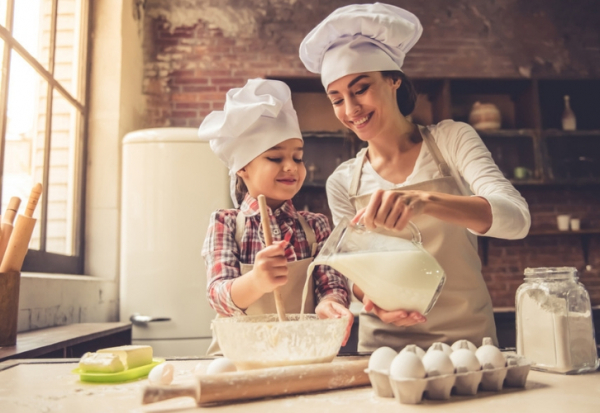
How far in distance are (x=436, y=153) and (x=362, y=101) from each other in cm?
27

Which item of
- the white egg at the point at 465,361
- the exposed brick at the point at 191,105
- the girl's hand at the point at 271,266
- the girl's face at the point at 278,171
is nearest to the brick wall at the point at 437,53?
the exposed brick at the point at 191,105

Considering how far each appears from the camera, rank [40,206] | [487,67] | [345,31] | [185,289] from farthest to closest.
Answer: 1. [487,67]
2. [185,289]
3. [40,206]
4. [345,31]

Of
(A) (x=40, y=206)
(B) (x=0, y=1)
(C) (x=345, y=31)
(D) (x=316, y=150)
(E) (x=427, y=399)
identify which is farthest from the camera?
(D) (x=316, y=150)

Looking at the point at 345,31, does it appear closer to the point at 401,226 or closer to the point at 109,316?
the point at 401,226

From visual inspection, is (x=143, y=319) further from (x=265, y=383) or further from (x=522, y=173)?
(x=522, y=173)

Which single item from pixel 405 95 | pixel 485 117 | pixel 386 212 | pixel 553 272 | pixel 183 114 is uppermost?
pixel 183 114

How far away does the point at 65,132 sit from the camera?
2.96 meters

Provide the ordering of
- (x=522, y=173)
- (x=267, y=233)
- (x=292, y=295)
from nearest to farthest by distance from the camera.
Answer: (x=267, y=233) < (x=292, y=295) < (x=522, y=173)

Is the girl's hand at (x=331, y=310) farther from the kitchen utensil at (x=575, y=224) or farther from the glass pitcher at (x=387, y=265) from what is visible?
the kitchen utensil at (x=575, y=224)

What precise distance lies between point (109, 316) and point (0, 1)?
173 centimetres

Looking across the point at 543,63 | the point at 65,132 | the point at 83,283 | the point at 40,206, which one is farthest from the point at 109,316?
the point at 543,63

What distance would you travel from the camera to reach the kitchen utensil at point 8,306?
1395 millimetres

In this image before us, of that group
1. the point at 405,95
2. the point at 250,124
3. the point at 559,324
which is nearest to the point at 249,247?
the point at 250,124

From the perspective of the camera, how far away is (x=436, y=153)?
60.8 inches
